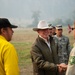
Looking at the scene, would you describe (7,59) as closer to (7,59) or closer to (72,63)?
(7,59)

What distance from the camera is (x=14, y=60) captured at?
338cm

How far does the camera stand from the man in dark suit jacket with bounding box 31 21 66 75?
5.03m

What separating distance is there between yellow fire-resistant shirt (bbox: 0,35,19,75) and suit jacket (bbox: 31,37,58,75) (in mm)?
1660

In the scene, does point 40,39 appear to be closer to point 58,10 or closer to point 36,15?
point 36,15

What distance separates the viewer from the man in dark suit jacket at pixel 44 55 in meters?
5.03

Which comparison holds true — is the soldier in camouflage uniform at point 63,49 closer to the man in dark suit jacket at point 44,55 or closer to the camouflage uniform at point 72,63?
the man in dark suit jacket at point 44,55

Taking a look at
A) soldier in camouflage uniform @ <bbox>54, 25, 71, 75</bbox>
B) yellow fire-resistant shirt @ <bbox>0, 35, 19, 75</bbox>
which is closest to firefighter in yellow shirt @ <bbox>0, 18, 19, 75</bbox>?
yellow fire-resistant shirt @ <bbox>0, 35, 19, 75</bbox>

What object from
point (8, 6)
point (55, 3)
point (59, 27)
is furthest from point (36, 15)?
point (59, 27)

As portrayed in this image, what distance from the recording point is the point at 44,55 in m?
5.09

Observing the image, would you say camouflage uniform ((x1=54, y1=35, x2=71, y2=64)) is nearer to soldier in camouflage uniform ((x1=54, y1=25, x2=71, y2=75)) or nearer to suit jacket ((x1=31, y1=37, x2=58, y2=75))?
soldier in camouflage uniform ((x1=54, y1=25, x2=71, y2=75))

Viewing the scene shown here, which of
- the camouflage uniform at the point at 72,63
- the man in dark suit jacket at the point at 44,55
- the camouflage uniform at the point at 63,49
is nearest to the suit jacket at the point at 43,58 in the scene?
the man in dark suit jacket at the point at 44,55

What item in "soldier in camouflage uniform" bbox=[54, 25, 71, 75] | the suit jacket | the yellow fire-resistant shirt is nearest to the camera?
the yellow fire-resistant shirt

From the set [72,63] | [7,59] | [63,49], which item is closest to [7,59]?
[7,59]

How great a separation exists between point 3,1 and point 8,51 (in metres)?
133
